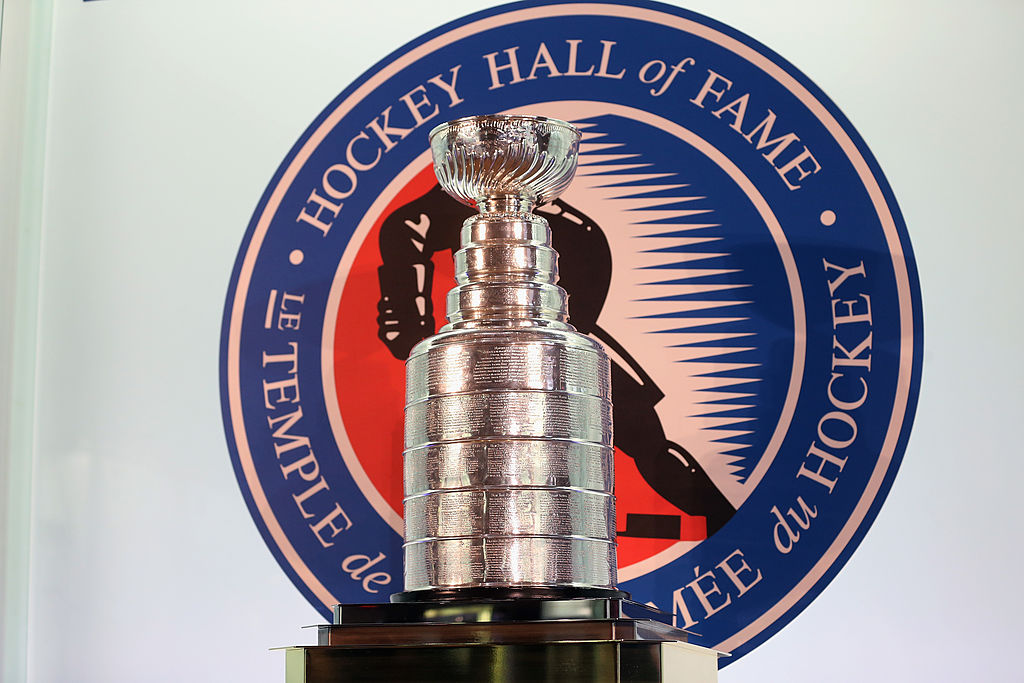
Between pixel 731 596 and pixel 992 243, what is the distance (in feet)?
2.34

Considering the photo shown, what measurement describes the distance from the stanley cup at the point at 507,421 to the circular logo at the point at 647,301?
20.2 inches

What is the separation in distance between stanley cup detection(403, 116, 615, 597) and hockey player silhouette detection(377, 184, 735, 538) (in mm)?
453

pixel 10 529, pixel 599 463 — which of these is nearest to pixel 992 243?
pixel 599 463

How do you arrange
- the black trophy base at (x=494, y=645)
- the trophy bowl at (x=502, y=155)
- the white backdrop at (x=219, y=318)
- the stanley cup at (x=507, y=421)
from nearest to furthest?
the black trophy base at (x=494, y=645) < the stanley cup at (x=507, y=421) < the trophy bowl at (x=502, y=155) < the white backdrop at (x=219, y=318)

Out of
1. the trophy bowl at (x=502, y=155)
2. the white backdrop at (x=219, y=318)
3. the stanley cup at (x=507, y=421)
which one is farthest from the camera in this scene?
the white backdrop at (x=219, y=318)

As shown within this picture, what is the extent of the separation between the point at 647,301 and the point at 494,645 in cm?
89

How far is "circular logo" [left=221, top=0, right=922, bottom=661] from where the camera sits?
72.6 inches

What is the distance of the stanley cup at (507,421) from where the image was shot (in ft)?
4.30

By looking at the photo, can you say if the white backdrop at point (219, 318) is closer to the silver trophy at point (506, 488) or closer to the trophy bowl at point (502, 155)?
the silver trophy at point (506, 488)

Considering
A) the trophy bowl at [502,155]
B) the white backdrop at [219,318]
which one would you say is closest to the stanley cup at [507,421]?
the trophy bowl at [502,155]

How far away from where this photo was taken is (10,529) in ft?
6.63

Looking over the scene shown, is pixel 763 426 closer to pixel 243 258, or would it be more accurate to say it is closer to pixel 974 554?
pixel 974 554

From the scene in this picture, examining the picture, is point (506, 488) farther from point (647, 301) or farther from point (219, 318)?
point (219, 318)

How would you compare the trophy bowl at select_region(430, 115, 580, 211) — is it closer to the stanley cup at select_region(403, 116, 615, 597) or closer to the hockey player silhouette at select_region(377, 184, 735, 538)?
the stanley cup at select_region(403, 116, 615, 597)
